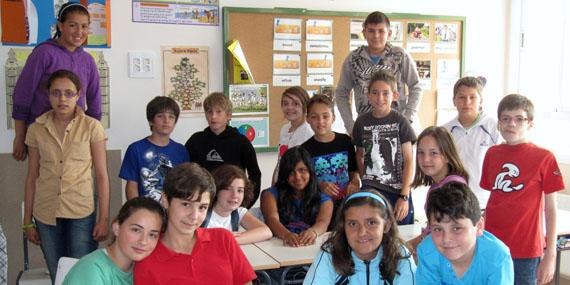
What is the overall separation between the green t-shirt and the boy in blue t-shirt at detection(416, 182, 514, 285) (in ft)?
3.60

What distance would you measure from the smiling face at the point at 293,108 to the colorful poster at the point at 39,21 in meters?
1.35

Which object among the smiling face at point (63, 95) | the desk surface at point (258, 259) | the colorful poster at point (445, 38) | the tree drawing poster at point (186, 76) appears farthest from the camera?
the colorful poster at point (445, 38)

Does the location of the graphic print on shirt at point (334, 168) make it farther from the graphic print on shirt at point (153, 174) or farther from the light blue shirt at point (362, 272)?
the light blue shirt at point (362, 272)

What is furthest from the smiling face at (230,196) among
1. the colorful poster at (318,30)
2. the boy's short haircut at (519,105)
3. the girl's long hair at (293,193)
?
the colorful poster at (318,30)

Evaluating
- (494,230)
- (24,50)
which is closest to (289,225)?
(494,230)

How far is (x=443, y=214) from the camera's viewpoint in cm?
206

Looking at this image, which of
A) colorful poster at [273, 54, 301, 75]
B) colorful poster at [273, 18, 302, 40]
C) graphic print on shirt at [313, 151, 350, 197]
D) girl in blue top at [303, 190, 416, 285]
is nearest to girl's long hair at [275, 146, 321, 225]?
graphic print on shirt at [313, 151, 350, 197]

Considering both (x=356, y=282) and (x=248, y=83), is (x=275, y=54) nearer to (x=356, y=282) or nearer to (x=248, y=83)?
(x=248, y=83)

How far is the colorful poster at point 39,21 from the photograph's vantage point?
3768 millimetres

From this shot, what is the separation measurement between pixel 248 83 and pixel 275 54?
0.33 metres

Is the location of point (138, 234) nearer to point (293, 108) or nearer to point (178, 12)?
point (293, 108)

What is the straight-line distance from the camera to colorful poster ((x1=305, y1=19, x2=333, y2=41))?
4590 millimetres

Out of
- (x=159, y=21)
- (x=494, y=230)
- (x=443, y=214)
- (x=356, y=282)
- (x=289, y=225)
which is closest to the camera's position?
(x=443, y=214)

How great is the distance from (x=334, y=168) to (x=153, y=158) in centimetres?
109
